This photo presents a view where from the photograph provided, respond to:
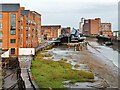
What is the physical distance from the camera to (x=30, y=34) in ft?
206

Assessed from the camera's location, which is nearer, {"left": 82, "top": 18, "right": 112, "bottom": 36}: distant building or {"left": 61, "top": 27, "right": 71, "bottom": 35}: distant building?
{"left": 82, "top": 18, "right": 112, "bottom": 36}: distant building

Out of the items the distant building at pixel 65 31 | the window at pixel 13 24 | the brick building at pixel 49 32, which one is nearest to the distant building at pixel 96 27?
the distant building at pixel 65 31

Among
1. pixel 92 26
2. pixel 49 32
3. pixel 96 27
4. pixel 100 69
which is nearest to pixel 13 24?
pixel 100 69

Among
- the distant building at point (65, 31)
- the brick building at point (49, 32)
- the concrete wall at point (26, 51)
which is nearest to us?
the concrete wall at point (26, 51)

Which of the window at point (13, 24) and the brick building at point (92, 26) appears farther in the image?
the brick building at point (92, 26)

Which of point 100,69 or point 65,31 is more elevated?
point 65,31

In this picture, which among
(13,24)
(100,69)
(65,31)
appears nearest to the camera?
(100,69)

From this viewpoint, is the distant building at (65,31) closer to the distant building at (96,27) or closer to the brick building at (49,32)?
the distant building at (96,27)

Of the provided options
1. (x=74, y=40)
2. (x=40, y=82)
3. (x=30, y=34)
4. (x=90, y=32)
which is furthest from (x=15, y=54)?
(x=90, y=32)

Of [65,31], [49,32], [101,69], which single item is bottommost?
[101,69]

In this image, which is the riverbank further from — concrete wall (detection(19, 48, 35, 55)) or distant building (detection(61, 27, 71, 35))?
distant building (detection(61, 27, 71, 35))

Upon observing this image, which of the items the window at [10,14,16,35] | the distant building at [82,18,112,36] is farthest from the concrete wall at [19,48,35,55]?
the distant building at [82,18,112,36]

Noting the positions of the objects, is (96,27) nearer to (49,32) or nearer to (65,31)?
(65,31)

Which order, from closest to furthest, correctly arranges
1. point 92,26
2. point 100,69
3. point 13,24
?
point 100,69
point 13,24
point 92,26
